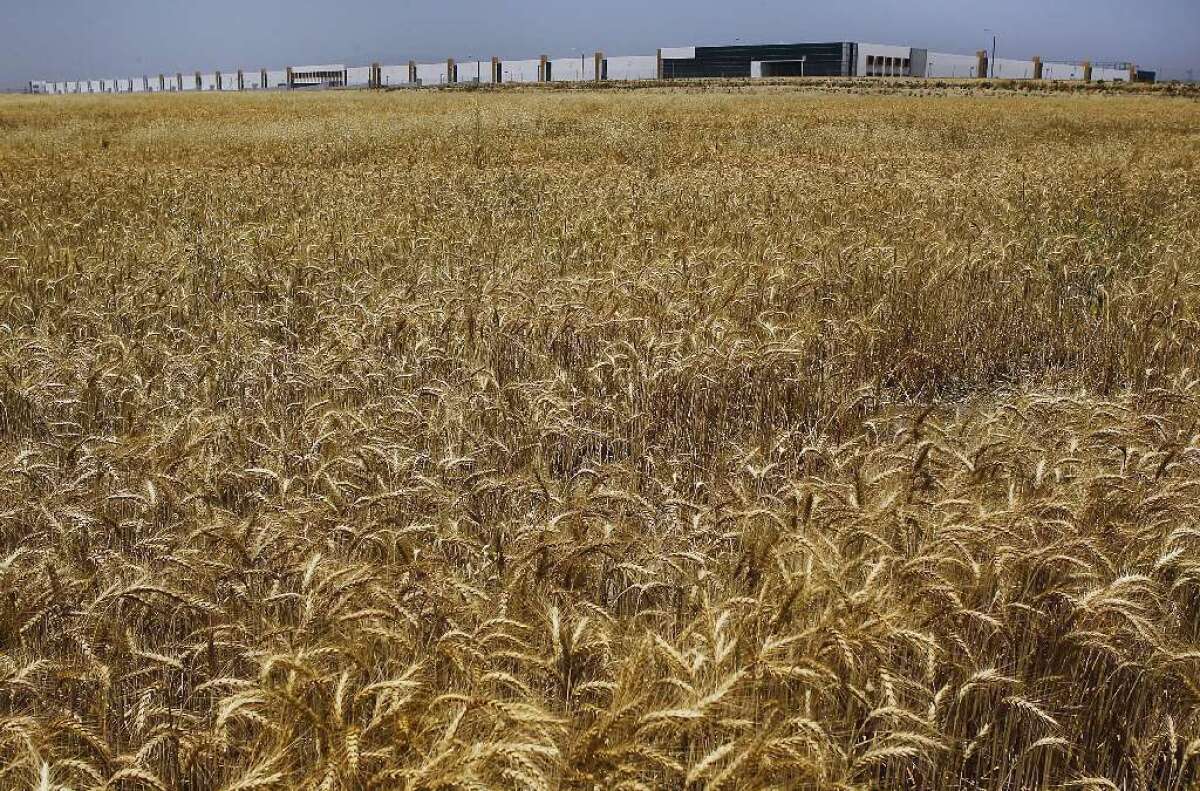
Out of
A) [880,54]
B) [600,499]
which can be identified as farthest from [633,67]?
[600,499]

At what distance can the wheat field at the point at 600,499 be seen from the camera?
201cm

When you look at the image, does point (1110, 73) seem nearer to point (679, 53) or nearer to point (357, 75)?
point (679, 53)

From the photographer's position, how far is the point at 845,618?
2.21 meters

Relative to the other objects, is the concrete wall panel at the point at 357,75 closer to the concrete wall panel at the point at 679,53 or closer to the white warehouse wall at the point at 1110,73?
the concrete wall panel at the point at 679,53

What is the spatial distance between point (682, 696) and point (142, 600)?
1.39 m

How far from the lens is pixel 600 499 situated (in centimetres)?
334

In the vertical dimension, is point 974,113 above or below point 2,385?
above

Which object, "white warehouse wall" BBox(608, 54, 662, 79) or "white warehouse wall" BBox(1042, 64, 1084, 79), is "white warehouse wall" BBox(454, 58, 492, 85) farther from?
"white warehouse wall" BBox(1042, 64, 1084, 79)

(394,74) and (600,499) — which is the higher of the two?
(394,74)

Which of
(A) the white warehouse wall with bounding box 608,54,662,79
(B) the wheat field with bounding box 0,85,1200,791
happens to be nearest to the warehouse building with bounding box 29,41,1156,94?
(A) the white warehouse wall with bounding box 608,54,662,79

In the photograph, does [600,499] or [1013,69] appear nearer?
[600,499]

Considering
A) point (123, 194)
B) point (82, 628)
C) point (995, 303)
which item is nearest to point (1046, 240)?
point (995, 303)

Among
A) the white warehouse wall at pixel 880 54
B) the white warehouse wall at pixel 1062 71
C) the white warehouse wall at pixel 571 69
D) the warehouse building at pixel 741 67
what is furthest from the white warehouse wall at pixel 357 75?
the white warehouse wall at pixel 1062 71

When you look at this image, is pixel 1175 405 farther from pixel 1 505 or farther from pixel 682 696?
pixel 1 505
